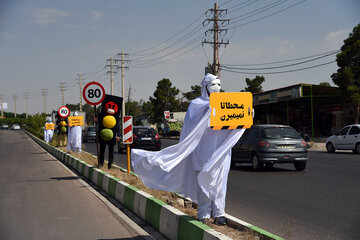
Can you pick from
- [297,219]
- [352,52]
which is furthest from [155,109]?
[297,219]

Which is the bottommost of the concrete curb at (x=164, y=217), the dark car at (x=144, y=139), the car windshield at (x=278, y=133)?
the concrete curb at (x=164, y=217)

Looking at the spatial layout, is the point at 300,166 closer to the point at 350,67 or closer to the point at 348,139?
the point at 348,139

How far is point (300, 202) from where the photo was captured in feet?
27.3

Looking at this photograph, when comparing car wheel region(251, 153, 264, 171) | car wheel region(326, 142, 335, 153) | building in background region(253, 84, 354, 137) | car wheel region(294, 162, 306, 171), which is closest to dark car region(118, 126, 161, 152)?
car wheel region(326, 142, 335, 153)

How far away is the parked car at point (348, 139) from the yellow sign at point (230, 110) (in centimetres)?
1782

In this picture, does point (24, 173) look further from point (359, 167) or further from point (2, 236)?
point (359, 167)

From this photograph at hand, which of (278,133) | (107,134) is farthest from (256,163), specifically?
(107,134)

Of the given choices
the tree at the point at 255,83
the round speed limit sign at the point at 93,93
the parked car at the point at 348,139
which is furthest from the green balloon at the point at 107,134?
the tree at the point at 255,83

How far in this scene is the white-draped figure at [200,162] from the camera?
17.7ft

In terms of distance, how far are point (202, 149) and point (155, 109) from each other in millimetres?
60272

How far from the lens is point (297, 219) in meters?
6.82

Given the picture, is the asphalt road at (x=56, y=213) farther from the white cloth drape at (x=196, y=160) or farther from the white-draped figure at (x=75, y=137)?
the white-draped figure at (x=75, y=137)

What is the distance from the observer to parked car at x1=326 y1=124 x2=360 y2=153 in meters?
21.9

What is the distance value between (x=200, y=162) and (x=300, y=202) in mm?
3633
